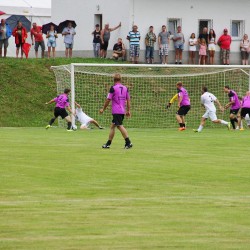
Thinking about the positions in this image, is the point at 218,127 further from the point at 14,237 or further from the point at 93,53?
the point at 14,237

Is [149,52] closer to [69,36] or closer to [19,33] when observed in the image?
[69,36]

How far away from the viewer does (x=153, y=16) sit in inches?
2303

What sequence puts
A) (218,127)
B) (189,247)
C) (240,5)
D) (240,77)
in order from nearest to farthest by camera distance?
1. (189,247)
2. (218,127)
3. (240,77)
4. (240,5)

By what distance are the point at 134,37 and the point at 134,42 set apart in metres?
0.32

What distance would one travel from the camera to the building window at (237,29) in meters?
60.7

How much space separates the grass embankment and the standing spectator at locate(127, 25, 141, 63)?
56.9 inches

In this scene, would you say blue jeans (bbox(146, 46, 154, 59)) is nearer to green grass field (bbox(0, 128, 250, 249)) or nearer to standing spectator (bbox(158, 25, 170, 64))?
standing spectator (bbox(158, 25, 170, 64))

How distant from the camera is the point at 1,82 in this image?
51.4 metres

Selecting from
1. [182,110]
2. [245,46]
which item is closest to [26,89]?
[182,110]

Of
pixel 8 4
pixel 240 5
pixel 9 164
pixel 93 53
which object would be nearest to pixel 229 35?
pixel 240 5

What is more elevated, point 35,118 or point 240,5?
point 240,5

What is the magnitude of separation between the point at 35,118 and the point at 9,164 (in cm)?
2546

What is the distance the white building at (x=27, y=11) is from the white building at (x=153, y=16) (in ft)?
1.78

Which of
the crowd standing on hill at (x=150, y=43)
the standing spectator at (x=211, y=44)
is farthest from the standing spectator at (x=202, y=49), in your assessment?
the standing spectator at (x=211, y=44)
